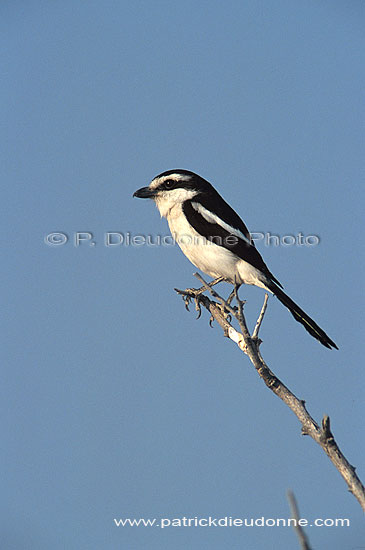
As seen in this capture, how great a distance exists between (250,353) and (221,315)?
50.6 inches

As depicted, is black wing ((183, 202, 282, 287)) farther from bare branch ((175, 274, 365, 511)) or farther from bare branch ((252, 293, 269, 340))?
bare branch ((252, 293, 269, 340))

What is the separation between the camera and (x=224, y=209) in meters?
7.05

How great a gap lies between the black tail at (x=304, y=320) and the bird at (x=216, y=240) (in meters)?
0.01

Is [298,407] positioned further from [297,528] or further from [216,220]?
[216,220]

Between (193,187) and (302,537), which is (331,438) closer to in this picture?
(302,537)

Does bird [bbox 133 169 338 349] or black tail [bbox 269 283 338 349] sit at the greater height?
bird [bbox 133 169 338 349]

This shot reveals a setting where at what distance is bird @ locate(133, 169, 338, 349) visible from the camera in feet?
21.9

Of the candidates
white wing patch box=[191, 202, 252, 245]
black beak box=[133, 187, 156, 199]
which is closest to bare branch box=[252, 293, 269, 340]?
white wing patch box=[191, 202, 252, 245]

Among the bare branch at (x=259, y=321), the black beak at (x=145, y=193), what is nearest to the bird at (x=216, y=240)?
the black beak at (x=145, y=193)

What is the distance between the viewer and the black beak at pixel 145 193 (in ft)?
24.2

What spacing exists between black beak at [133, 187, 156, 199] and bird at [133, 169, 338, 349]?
279mm

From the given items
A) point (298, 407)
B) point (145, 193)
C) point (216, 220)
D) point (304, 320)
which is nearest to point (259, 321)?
point (298, 407)

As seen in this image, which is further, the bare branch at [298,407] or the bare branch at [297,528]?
the bare branch at [298,407]

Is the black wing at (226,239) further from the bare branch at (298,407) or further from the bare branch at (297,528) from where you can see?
the bare branch at (297,528)
